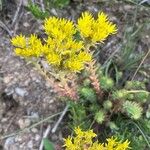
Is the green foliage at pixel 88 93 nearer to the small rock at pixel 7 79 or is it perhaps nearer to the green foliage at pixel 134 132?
the green foliage at pixel 134 132

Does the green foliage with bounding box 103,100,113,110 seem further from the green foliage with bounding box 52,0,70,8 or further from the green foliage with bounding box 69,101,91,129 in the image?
the green foliage with bounding box 52,0,70,8

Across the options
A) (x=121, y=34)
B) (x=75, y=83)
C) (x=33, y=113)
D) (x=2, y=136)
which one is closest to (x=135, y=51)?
(x=121, y=34)

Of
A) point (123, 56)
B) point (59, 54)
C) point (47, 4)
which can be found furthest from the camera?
point (47, 4)

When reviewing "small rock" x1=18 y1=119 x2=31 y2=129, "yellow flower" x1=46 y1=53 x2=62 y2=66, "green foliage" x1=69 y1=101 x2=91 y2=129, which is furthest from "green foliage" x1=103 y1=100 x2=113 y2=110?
"yellow flower" x1=46 y1=53 x2=62 y2=66

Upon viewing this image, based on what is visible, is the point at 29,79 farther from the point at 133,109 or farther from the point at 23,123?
the point at 133,109

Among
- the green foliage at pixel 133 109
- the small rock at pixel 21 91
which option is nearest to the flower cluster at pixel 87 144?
the green foliage at pixel 133 109

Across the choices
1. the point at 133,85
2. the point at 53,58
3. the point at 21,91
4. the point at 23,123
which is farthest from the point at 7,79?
the point at 53,58

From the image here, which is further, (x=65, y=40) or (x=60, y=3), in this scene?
(x=60, y=3)

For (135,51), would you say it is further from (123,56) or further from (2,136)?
(2,136)
